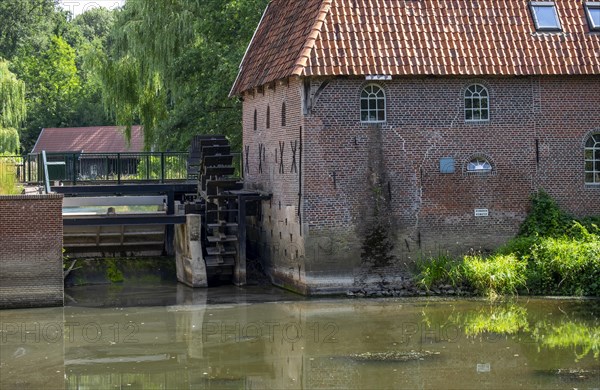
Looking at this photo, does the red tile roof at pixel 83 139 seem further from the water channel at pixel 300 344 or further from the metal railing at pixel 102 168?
the water channel at pixel 300 344

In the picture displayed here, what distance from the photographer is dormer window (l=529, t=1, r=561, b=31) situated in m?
26.0

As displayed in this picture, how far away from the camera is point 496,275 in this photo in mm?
23953

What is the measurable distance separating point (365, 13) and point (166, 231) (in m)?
9.18

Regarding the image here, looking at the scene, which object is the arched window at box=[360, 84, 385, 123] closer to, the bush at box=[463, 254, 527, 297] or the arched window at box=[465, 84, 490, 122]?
the arched window at box=[465, 84, 490, 122]

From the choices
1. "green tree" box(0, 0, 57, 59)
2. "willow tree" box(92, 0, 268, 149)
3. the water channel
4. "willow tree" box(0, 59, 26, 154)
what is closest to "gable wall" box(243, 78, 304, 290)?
the water channel

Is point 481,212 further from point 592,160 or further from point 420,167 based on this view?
point 592,160

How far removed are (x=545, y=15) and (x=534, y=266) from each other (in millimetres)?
6084

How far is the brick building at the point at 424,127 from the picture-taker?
24703mm

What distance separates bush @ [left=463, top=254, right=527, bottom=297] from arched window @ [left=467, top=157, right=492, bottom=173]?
7.33 ft

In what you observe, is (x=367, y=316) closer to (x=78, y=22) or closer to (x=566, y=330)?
(x=566, y=330)

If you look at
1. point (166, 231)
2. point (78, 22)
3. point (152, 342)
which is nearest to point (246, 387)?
point (152, 342)

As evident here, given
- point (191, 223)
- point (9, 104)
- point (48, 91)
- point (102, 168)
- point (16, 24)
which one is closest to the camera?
point (191, 223)

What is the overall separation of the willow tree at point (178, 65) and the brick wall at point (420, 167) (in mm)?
9320

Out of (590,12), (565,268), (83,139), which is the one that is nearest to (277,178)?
(565,268)
